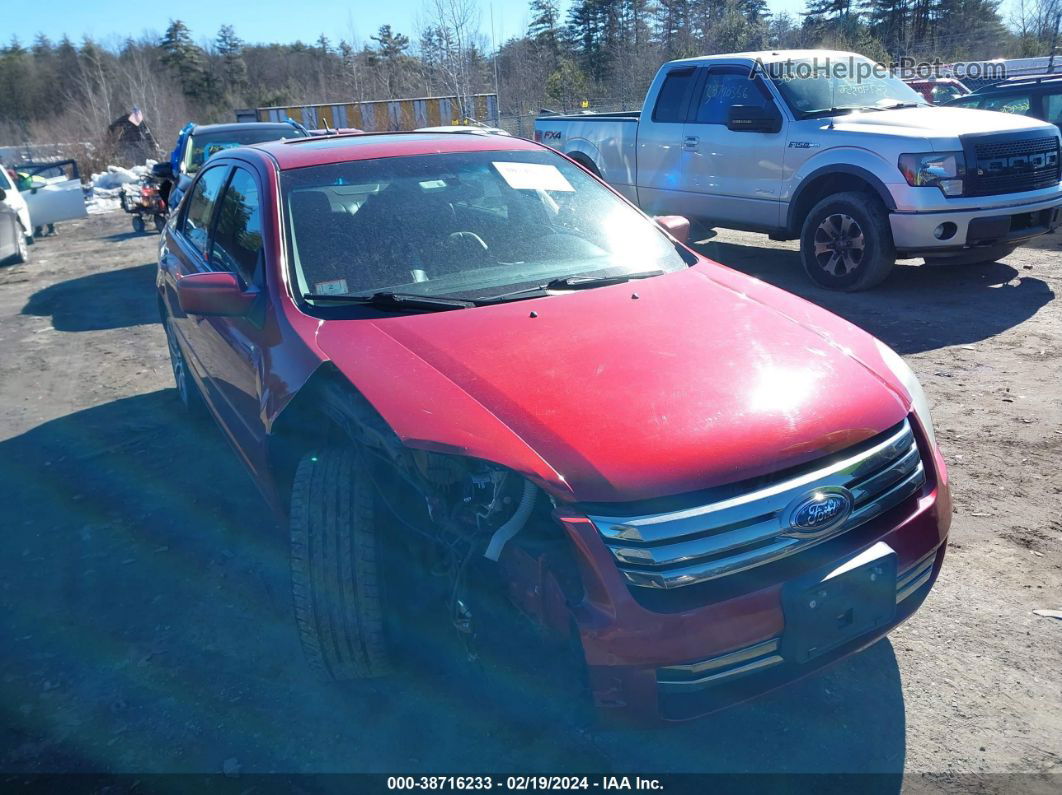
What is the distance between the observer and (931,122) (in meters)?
6.86

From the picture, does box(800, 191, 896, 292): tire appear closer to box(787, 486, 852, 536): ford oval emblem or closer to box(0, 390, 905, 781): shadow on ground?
box(0, 390, 905, 781): shadow on ground

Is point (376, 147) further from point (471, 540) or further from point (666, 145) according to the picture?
point (666, 145)

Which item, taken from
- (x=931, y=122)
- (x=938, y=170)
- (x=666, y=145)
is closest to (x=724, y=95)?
(x=666, y=145)

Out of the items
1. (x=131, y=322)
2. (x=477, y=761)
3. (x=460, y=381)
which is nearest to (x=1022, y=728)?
(x=477, y=761)

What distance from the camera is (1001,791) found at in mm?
2178

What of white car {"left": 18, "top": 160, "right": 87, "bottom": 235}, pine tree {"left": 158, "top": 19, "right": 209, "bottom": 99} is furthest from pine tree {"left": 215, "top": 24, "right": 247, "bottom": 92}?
white car {"left": 18, "top": 160, "right": 87, "bottom": 235}

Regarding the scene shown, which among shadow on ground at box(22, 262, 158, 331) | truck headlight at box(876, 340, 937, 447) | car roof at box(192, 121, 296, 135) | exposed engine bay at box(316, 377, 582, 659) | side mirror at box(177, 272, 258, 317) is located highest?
car roof at box(192, 121, 296, 135)

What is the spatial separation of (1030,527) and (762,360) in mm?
1835

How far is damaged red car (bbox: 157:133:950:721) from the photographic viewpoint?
6.56 feet

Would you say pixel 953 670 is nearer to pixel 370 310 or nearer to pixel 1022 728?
pixel 1022 728

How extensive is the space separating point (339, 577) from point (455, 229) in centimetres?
154

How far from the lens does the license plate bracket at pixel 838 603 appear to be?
2.04m

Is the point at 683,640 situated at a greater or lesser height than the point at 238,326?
lesser

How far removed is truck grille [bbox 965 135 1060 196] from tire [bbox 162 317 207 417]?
6.01m
